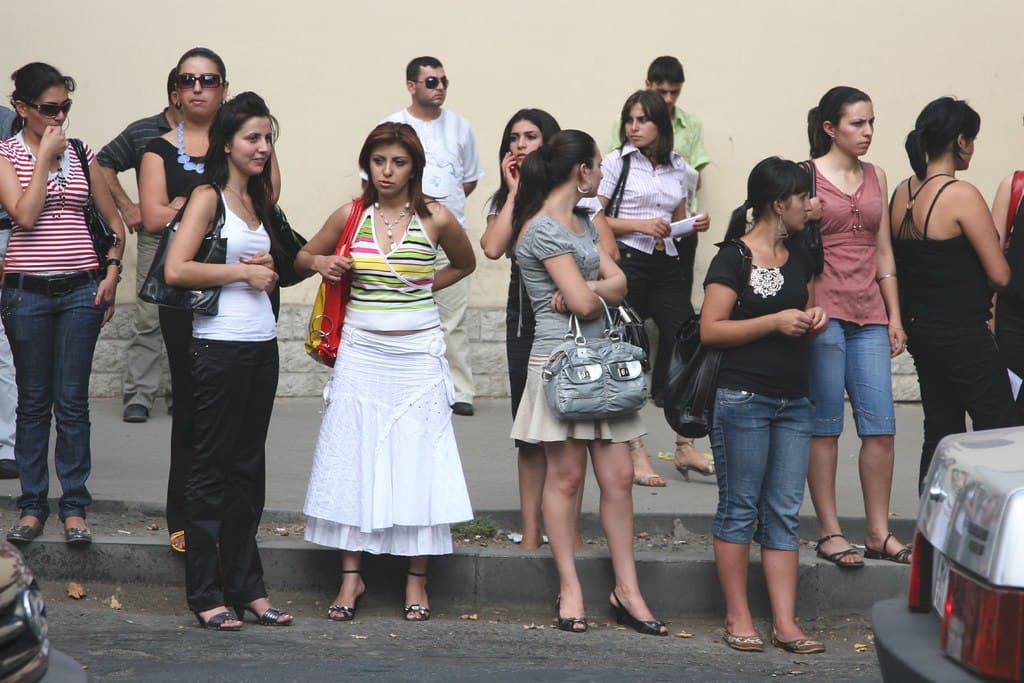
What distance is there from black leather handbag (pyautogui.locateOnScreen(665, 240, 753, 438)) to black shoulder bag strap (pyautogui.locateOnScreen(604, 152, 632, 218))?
8.01 ft

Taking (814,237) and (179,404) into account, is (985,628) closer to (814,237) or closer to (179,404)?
(814,237)

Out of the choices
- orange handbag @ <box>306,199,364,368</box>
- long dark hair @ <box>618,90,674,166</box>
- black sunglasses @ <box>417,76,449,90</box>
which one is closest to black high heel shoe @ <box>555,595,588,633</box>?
orange handbag @ <box>306,199,364,368</box>

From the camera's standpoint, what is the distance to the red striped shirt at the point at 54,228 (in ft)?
22.0

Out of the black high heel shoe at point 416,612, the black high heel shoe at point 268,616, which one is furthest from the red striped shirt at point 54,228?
the black high heel shoe at point 416,612

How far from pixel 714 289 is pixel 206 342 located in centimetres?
199

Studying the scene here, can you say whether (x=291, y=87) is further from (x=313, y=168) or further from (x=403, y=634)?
(x=403, y=634)

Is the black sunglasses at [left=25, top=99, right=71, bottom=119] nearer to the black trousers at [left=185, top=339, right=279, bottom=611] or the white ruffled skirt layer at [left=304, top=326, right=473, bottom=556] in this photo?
the black trousers at [left=185, top=339, right=279, bottom=611]

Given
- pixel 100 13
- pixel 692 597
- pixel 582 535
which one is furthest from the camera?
pixel 100 13

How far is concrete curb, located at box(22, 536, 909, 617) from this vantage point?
21.9 feet

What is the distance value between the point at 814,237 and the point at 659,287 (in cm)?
252

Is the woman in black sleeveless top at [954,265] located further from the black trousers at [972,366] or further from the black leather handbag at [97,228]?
the black leather handbag at [97,228]

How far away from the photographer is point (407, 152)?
6406 millimetres

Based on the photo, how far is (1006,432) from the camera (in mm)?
4129

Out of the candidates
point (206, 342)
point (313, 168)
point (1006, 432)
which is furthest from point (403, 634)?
point (313, 168)
